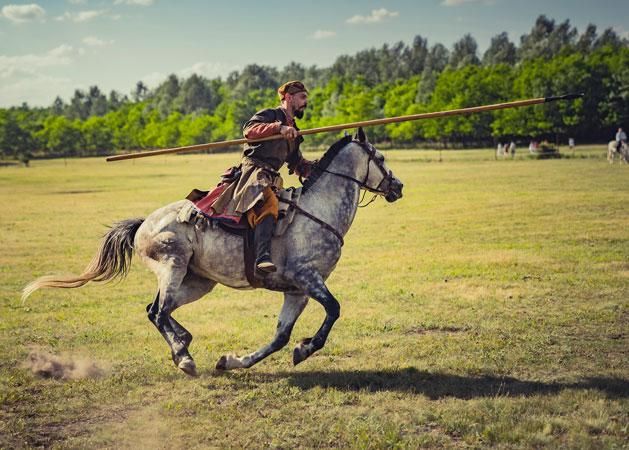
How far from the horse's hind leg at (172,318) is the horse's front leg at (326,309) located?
135 centimetres

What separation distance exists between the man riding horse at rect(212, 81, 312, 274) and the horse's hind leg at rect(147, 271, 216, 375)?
3.70ft

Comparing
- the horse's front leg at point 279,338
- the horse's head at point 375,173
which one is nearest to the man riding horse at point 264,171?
the horse's front leg at point 279,338

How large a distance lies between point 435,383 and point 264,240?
265 cm

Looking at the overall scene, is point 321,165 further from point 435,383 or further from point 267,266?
point 435,383

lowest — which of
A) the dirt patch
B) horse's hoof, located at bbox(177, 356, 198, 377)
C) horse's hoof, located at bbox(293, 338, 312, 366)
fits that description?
the dirt patch

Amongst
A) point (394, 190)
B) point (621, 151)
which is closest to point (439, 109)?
point (621, 151)

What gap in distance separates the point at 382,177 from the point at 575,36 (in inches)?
7485

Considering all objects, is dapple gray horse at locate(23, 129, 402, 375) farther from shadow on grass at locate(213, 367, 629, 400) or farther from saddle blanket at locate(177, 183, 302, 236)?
shadow on grass at locate(213, 367, 629, 400)

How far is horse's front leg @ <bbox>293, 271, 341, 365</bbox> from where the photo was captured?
7.16m

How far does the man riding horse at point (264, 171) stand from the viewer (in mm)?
7258

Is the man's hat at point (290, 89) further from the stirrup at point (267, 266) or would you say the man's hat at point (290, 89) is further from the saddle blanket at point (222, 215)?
the stirrup at point (267, 266)

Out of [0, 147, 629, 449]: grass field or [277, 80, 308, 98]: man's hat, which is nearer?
[0, 147, 629, 449]: grass field

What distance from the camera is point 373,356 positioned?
8.38 m

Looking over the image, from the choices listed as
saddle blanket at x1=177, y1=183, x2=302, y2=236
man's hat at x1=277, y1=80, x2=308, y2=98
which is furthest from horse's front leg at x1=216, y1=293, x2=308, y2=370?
man's hat at x1=277, y1=80, x2=308, y2=98
